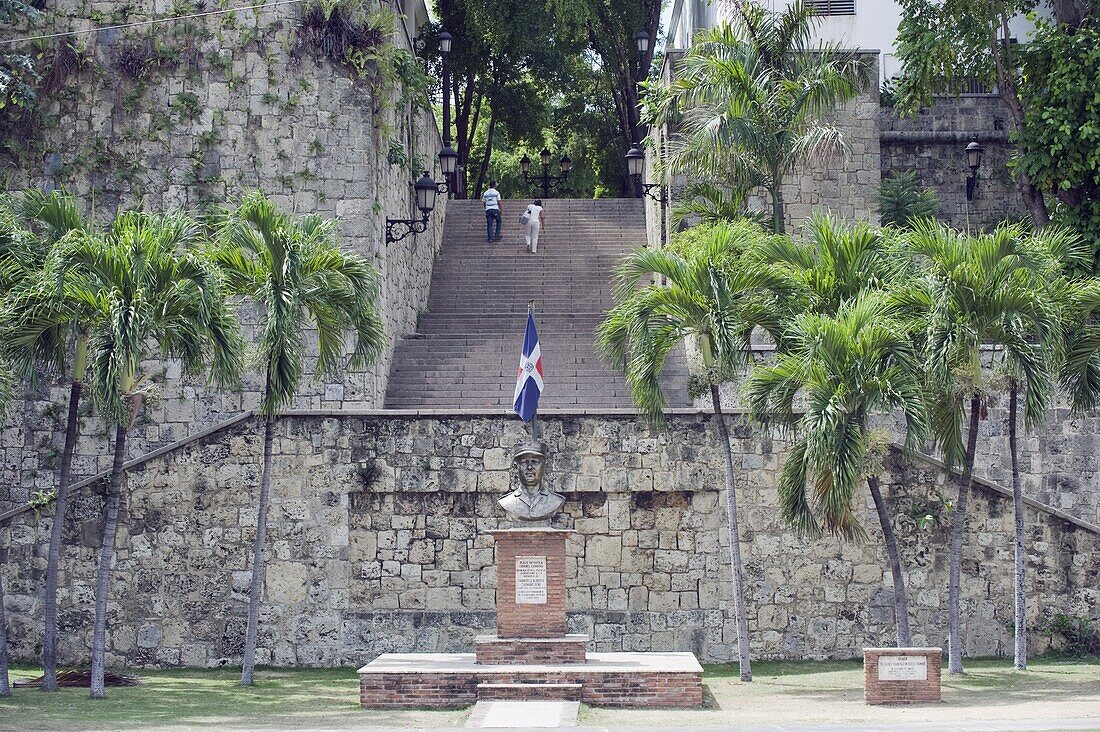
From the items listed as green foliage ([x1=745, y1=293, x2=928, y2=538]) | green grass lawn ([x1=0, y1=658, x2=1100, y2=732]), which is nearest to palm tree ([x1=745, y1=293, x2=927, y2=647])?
green foliage ([x1=745, y1=293, x2=928, y2=538])

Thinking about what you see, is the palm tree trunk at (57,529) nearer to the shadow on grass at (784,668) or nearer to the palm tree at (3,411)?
the palm tree at (3,411)

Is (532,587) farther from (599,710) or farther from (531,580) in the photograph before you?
(599,710)

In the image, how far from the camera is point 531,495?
616 inches

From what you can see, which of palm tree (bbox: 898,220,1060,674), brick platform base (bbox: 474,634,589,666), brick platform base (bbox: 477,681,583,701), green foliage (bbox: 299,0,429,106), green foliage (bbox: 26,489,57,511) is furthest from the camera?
green foliage (bbox: 299,0,429,106)

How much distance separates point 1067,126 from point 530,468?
13.3m

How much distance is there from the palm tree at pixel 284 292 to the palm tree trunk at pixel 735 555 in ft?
14.4

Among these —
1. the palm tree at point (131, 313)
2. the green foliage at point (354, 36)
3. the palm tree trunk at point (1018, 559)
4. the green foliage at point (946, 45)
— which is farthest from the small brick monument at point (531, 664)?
the green foliage at point (946, 45)

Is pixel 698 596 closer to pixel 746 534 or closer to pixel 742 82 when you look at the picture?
pixel 746 534

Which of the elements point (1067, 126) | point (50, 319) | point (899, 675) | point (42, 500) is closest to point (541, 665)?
point (899, 675)

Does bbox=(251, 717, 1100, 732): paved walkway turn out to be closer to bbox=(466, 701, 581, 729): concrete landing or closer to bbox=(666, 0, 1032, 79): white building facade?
bbox=(466, 701, 581, 729): concrete landing

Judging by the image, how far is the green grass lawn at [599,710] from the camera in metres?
13.5

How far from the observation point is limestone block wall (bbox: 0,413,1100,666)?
736 inches

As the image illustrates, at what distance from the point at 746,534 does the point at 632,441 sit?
1998mm

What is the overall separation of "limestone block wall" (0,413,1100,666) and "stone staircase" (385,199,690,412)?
1428 millimetres
